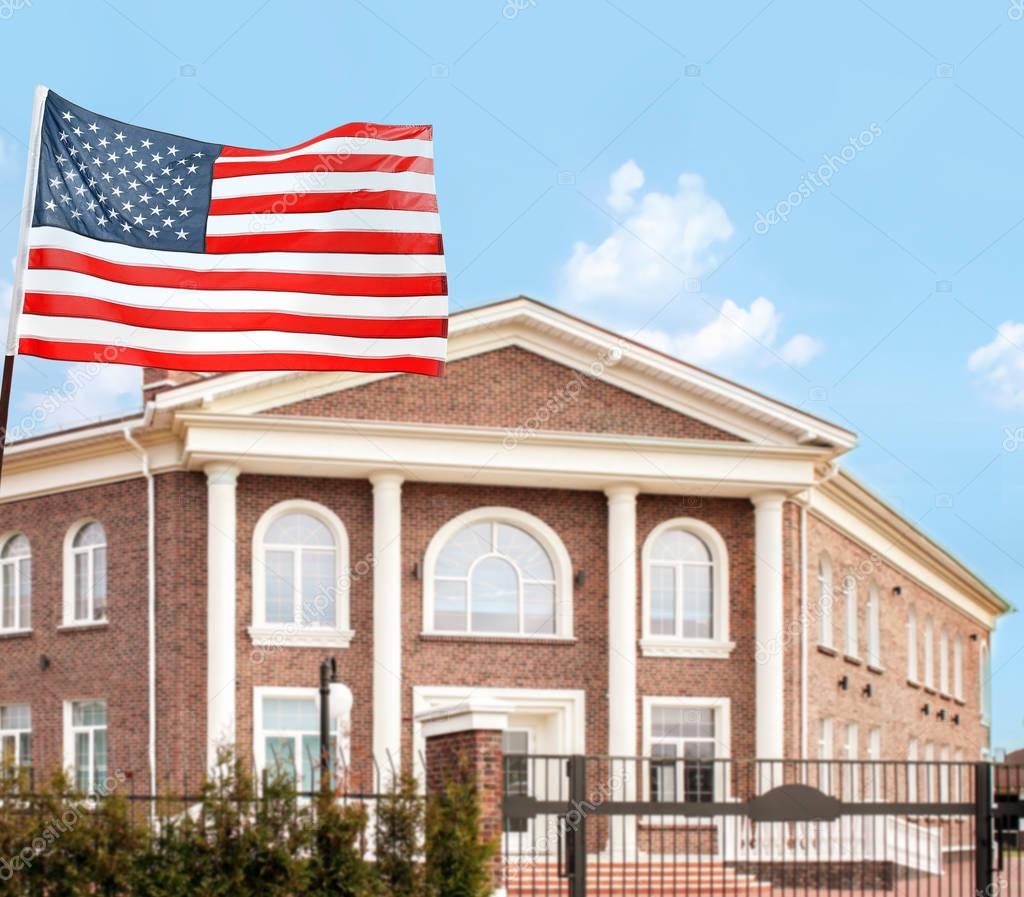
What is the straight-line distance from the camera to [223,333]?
12.5 metres

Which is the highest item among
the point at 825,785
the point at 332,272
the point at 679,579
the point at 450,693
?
the point at 332,272

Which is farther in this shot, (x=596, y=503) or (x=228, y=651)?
(x=596, y=503)

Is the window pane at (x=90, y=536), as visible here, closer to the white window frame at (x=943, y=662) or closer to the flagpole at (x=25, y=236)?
the flagpole at (x=25, y=236)

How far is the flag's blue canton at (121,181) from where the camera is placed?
12211 mm

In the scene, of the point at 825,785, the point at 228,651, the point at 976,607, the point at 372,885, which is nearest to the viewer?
the point at 372,885

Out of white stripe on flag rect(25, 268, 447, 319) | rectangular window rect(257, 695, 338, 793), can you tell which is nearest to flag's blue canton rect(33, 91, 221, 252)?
white stripe on flag rect(25, 268, 447, 319)

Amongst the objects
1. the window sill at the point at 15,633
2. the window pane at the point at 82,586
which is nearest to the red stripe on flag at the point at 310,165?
the window pane at the point at 82,586

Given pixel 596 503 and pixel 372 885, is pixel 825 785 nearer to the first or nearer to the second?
pixel 596 503

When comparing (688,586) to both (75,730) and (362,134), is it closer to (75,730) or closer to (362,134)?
(75,730)

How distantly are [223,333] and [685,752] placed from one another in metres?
18.2

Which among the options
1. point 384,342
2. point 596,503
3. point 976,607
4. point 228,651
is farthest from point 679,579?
point 976,607

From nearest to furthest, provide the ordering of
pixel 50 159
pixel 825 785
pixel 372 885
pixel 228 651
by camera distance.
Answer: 1. pixel 50 159
2. pixel 372 885
3. pixel 228 651
4. pixel 825 785

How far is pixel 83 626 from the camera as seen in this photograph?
1138 inches

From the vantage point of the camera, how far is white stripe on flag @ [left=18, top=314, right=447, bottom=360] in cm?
1198
